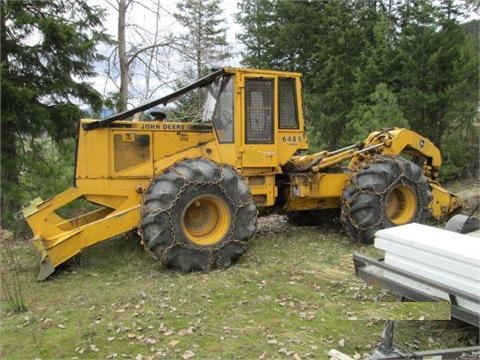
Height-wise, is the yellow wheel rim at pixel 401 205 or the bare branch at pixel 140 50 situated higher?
the bare branch at pixel 140 50

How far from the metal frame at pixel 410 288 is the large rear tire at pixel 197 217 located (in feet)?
6.18

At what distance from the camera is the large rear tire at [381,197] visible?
23.9ft

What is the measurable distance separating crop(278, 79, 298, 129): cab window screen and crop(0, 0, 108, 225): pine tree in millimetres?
4281

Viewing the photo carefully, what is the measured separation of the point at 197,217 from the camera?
640cm

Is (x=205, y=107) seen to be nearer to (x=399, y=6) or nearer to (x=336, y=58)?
(x=336, y=58)

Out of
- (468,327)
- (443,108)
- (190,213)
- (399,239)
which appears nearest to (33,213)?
(190,213)

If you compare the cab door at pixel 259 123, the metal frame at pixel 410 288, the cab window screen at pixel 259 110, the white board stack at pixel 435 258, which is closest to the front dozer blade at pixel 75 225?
the cab door at pixel 259 123

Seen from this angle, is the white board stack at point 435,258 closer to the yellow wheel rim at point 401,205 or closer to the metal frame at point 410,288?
the metal frame at point 410,288

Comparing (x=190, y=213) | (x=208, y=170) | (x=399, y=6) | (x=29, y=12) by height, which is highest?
(x=399, y=6)

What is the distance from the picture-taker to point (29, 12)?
30.4ft

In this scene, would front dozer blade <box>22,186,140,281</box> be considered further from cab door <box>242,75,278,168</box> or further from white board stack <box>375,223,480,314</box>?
white board stack <box>375,223,480,314</box>

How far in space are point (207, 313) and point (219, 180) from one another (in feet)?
6.20

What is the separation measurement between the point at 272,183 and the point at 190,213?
1492mm

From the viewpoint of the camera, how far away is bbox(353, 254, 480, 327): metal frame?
3752mm
